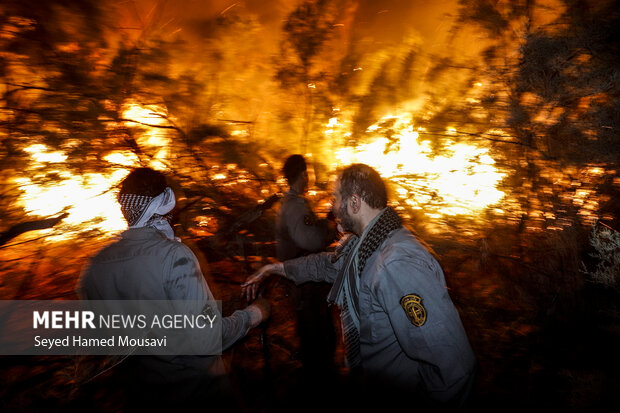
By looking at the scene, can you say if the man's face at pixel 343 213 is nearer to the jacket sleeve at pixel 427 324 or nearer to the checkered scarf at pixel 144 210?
the jacket sleeve at pixel 427 324

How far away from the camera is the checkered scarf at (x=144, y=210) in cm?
183

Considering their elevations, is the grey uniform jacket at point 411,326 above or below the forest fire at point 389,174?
below

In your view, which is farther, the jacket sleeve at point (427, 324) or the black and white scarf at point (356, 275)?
the black and white scarf at point (356, 275)

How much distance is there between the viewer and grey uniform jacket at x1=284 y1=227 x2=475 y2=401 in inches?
52.1

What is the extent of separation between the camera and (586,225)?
383 centimetres

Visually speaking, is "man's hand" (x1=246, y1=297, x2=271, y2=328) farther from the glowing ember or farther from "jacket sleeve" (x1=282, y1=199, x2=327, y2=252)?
the glowing ember

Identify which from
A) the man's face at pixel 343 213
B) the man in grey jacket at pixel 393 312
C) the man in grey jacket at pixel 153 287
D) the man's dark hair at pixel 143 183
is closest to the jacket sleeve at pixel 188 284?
the man in grey jacket at pixel 153 287

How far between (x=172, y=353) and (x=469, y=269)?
215 inches

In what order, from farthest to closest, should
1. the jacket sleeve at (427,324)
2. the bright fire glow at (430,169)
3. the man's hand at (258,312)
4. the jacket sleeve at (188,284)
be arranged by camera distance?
the bright fire glow at (430,169) → the man's hand at (258,312) → the jacket sleeve at (188,284) → the jacket sleeve at (427,324)

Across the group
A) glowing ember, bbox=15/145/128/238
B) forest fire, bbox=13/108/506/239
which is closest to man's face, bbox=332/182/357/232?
forest fire, bbox=13/108/506/239

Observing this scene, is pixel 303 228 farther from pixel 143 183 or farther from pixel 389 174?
pixel 389 174

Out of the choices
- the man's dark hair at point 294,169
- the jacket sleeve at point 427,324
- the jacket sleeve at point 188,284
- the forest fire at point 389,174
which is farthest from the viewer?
the forest fire at point 389,174

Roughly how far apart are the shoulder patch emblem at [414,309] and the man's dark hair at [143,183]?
1700 mm

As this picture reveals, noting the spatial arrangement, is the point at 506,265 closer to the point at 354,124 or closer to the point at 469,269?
the point at 469,269
